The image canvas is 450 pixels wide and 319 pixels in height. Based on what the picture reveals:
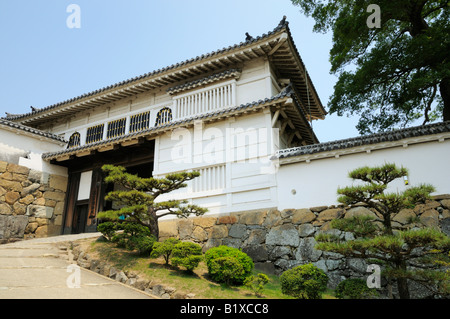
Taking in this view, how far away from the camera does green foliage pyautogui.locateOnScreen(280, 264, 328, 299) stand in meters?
6.50

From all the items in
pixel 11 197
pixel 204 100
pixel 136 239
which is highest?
pixel 204 100

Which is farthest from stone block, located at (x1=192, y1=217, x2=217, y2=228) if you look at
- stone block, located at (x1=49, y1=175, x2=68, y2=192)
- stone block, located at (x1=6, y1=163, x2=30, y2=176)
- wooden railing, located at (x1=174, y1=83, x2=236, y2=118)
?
stone block, located at (x1=6, y1=163, x2=30, y2=176)

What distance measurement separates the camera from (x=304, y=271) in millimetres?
6801

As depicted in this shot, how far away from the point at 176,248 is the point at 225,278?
4.58 ft

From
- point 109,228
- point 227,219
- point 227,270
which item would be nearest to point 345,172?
point 227,219

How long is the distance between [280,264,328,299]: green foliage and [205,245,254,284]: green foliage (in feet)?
3.24

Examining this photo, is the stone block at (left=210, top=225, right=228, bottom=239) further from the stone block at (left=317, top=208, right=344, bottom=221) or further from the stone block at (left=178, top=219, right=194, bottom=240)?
the stone block at (left=317, top=208, right=344, bottom=221)

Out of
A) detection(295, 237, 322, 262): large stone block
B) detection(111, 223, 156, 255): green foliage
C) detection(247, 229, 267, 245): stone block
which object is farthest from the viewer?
detection(247, 229, 267, 245): stone block

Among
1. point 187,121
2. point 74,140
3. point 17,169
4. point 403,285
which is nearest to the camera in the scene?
point 403,285

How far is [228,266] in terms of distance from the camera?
7.30 m

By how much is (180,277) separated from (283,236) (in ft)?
11.0

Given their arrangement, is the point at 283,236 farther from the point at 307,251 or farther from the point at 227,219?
the point at 227,219

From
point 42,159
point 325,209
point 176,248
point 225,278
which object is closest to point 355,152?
point 325,209

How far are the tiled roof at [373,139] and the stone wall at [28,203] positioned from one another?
426 inches
